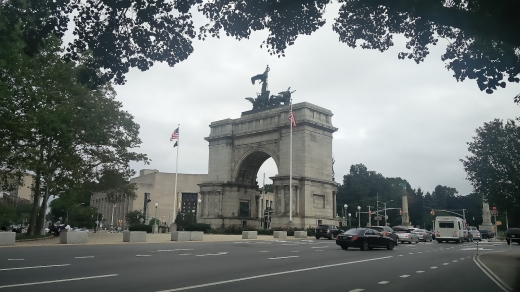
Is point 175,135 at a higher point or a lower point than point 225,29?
higher

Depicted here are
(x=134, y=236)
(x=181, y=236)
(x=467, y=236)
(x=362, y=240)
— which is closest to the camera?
(x=362, y=240)

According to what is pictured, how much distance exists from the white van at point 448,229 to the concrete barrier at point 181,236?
25.5m

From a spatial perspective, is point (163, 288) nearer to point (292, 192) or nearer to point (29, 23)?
point (29, 23)

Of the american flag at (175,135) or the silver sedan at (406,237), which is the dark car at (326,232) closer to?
the silver sedan at (406,237)

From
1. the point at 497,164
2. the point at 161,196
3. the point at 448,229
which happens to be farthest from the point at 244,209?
the point at 161,196

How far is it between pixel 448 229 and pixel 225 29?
37587 mm

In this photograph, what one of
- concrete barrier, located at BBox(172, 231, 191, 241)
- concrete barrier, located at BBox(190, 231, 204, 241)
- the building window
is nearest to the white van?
concrete barrier, located at BBox(190, 231, 204, 241)

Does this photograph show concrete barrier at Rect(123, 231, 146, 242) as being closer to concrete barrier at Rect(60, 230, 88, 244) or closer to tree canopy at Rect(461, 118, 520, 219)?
concrete barrier at Rect(60, 230, 88, 244)

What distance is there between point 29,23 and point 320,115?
51.1m

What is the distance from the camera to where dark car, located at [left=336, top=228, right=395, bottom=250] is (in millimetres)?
25688

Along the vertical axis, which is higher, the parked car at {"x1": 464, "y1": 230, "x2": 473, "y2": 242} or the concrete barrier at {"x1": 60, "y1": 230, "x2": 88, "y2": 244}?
the concrete barrier at {"x1": 60, "y1": 230, "x2": 88, "y2": 244}

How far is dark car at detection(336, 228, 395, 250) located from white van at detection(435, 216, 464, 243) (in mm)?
19094

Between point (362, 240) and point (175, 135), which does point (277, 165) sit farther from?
point (362, 240)

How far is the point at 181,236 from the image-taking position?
34031 mm
